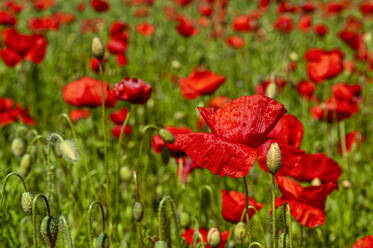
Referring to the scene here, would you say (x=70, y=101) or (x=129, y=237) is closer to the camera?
(x=129, y=237)

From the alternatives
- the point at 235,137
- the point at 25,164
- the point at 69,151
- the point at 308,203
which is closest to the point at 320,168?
the point at 308,203

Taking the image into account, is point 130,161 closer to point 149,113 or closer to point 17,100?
point 149,113

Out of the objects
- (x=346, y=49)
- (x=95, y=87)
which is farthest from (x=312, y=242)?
(x=346, y=49)

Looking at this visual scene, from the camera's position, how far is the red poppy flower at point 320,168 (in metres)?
1.31

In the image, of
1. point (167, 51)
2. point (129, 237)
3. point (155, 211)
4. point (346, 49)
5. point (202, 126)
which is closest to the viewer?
point (155, 211)

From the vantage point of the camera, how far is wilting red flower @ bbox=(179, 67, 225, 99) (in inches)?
74.1

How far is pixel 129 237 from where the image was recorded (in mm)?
1532

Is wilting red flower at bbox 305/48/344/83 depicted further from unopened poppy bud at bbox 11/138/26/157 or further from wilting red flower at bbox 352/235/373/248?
unopened poppy bud at bbox 11/138/26/157

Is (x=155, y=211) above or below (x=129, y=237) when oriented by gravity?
above

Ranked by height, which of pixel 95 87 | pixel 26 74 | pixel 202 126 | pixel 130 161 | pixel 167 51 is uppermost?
pixel 167 51

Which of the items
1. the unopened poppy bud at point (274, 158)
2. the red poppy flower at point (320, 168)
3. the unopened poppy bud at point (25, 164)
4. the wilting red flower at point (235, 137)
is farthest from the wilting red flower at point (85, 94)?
the unopened poppy bud at point (274, 158)

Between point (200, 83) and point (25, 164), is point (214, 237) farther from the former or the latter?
point (200, 83)

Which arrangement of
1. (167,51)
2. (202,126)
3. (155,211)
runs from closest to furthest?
1. (155,211)
2. (202,126)
3. (167,51)

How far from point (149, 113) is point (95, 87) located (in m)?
0.92
